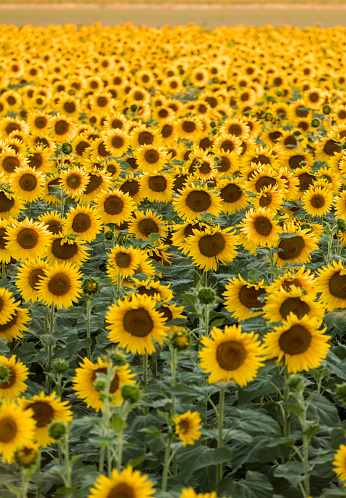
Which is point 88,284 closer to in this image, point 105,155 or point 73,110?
point 105,155

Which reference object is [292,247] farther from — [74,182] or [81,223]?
[74,182]

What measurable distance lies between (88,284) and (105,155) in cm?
383

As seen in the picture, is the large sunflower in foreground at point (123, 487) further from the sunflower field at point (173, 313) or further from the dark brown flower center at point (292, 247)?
the dark brown flower center at point (292, 247)

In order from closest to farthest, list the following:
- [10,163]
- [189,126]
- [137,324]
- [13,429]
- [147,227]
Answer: [13,429], [137,324], [147,227], [10,163], [189,126]

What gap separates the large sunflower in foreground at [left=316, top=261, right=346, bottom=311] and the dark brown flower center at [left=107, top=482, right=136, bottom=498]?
196cm

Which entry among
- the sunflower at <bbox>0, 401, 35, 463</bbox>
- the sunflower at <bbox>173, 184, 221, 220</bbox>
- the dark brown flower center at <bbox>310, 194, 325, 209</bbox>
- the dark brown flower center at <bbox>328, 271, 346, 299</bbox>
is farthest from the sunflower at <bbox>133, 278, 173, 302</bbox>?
the dark brown flower center at <bbox>310, 194, 325, 209</bbox>

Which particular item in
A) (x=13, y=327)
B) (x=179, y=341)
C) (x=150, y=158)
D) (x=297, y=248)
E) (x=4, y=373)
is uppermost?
(x=150, y=158)

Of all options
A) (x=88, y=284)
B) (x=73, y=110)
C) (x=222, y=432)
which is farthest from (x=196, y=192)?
(x=73, y=110)

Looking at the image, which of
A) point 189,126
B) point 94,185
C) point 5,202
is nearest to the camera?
point 5,202

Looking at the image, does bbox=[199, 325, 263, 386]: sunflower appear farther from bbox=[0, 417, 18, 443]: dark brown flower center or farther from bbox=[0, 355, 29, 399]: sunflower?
bbox=[0, 355, 29, 399]: sunflower

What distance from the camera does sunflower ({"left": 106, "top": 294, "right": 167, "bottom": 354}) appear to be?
3508 millimetres

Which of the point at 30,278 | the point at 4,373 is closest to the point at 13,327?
the point at 30,278

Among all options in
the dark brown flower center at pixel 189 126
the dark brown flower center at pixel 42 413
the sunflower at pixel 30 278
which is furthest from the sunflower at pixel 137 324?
the dark brown flower center at pixel 189 126

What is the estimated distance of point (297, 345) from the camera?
3.15 meters
